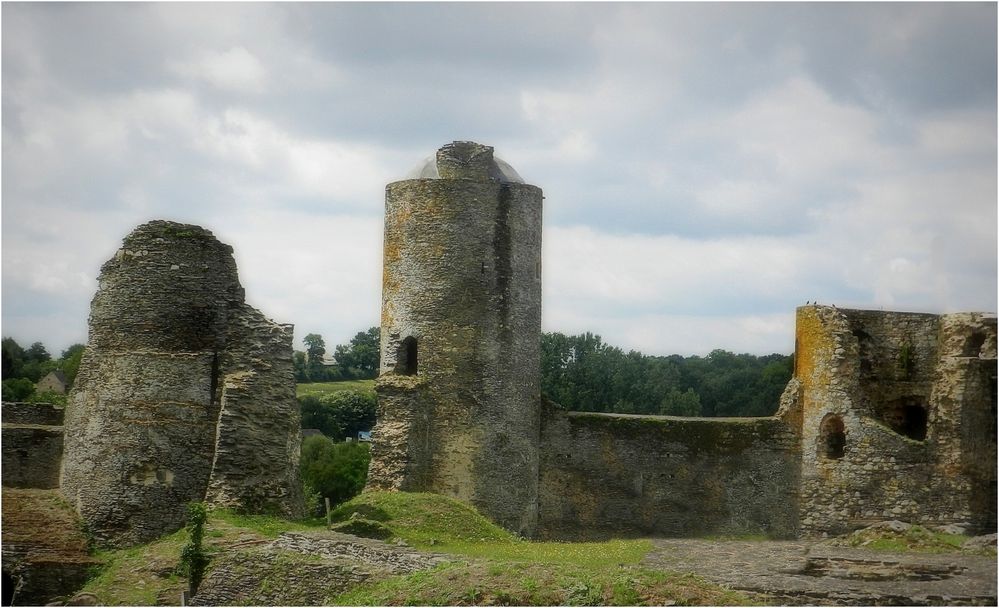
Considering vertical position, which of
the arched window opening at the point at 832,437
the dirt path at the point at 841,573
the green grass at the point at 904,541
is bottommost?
the dirt path at the point at 841,573

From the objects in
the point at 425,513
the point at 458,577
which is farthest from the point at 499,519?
the point at 458,577

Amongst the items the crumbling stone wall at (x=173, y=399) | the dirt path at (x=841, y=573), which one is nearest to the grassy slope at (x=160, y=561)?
the crumbling stone wall at (x=173, y=399)

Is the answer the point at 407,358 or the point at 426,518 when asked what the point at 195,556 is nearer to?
the point at 426,518

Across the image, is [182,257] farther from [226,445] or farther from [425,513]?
[425,513]

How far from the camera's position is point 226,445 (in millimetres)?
21938

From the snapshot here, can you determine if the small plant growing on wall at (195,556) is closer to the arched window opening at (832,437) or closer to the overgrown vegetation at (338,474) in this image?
the arched window opening at (832,437)

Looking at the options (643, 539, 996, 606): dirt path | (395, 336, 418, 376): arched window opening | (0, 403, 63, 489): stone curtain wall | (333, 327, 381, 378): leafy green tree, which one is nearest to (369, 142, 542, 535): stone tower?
(395, 336, 418, 376): arched window opening

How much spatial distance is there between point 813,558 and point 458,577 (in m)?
5.69

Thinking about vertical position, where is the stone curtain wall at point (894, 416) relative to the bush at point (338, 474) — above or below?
above

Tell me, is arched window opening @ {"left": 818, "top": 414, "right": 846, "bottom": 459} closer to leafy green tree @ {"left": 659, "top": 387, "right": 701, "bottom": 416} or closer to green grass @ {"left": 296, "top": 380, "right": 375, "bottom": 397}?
leafy green tree @ {"left": 659, "top": 387, "right": 701, "bottom": 416}

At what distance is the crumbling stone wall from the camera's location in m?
22.0

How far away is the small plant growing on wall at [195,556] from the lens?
20344 mm

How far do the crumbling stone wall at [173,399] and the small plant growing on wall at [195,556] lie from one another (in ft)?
3.79

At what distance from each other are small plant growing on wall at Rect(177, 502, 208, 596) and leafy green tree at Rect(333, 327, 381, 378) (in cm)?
5802
